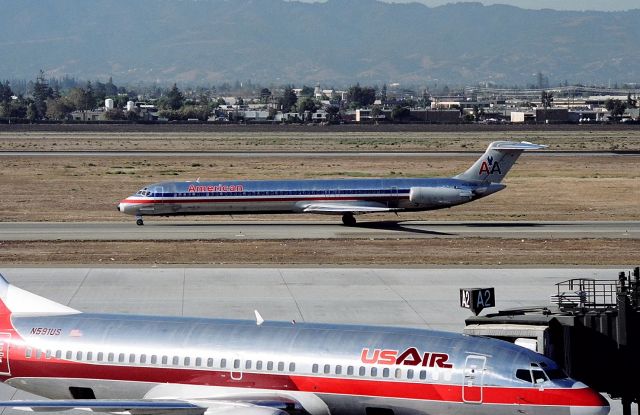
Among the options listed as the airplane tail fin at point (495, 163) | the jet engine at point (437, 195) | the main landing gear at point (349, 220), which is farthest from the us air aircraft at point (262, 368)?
the airplane tail fin at point (495, 163)

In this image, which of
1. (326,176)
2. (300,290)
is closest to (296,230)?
(300,290)

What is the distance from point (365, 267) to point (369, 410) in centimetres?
2719

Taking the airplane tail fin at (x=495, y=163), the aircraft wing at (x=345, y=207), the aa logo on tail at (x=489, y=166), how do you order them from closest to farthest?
the aircraft wing at (x=345, y=207) → the airplane tail fin at (x=495, y=163) → the aa logo on tail at (x=489, y=166)

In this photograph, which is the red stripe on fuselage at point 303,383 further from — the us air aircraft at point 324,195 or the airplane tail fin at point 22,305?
the us air aircraft at point 324,195

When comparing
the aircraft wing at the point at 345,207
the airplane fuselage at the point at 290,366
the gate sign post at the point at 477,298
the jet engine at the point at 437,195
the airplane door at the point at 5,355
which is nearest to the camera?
the airplane fuselage at the point at 290,366

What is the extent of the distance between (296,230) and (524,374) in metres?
44.9

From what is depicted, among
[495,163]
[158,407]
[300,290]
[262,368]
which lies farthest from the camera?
[495,163]

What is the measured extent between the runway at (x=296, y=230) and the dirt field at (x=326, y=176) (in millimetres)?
2677

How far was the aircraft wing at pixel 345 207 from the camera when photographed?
68.6 m

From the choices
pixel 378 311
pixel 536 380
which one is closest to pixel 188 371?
pixel 536 380

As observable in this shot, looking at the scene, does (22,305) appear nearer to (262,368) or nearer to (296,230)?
(262,368)

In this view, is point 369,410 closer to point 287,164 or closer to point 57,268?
point 57,268

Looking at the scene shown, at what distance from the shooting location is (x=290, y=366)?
2470 centimetres

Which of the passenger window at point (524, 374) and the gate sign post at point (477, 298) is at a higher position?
the gate sign post at point (477, 298)
